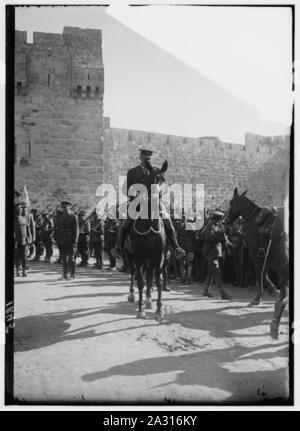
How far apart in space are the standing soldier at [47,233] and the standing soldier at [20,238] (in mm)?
522

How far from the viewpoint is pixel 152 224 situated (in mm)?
7227

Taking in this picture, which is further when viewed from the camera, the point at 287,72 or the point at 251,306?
the point at 251,306

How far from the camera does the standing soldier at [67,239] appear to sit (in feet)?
28.5

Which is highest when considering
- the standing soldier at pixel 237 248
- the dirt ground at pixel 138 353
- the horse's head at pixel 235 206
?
the horse's head at pixel 235 206

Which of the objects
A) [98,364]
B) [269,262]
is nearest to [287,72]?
[269,262]

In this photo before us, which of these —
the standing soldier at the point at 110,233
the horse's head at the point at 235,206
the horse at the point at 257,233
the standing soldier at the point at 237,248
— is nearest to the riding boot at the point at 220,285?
the horse at the point at 257,233

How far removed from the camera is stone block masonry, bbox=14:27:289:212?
721 cm

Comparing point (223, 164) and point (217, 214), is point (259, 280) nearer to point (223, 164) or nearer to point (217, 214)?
point (217, 214)

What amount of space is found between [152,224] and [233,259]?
366 centimetres

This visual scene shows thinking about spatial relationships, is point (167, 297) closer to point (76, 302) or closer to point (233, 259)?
point (76, 302)

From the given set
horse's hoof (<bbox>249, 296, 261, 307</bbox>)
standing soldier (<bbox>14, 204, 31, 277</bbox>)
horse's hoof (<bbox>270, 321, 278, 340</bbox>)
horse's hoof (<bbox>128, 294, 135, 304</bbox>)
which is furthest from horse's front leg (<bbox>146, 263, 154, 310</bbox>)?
horse's hoof (<bbox>270, 321, 278, 340</bbox>)

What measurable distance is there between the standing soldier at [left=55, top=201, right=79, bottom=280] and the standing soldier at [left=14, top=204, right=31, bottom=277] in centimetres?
74

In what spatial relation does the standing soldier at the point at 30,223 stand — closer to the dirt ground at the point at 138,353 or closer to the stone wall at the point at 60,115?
the stone wall at the point at 60,115
